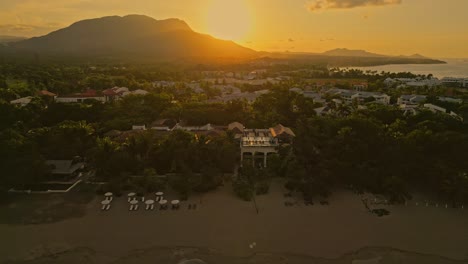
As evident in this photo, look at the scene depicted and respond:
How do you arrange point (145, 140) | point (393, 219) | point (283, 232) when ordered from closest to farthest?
point (283, 232), point (393, 219), point (145, 140)

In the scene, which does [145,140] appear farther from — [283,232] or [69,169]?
[283,232]

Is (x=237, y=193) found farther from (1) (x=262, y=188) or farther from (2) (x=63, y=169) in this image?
(2) (x=63, y=169)

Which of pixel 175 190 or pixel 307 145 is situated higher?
pixel 307 145

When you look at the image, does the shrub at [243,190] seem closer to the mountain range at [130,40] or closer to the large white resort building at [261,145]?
the large white resort building at [261,145]

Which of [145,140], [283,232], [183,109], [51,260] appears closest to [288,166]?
[283,232]

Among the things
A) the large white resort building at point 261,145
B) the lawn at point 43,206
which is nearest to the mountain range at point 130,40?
the large white resort building at point 261,145

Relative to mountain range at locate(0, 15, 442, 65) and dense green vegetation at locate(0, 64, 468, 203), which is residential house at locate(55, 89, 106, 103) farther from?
mountain range at locate(0, 15, 442, 65)
